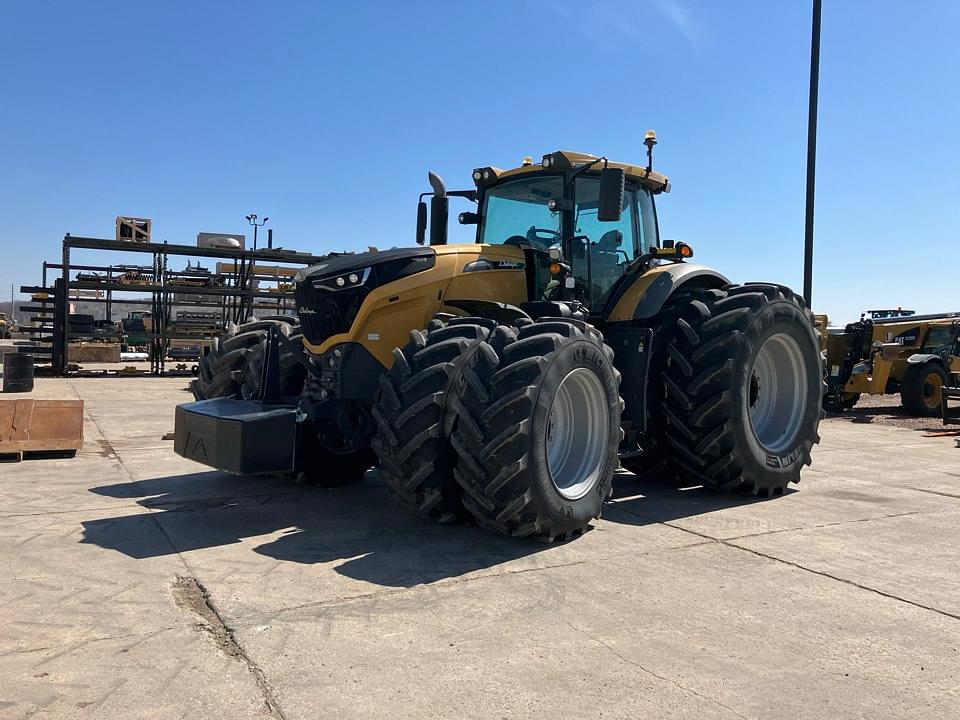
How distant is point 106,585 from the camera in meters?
4.10

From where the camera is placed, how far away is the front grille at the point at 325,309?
557 cm

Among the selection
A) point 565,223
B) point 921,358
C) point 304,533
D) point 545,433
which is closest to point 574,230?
point 565,223

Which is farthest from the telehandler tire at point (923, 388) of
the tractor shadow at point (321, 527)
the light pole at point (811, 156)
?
the tractor shadow at point (321, 527)

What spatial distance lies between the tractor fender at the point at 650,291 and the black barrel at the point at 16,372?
1306 centimetres

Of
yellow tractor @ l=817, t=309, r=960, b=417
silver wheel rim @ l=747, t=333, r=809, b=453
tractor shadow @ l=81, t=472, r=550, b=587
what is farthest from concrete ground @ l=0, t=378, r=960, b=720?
yellow tractor @ l=817, t=309, r=960, b=417

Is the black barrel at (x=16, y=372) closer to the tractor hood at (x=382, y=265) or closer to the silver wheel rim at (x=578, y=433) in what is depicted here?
the tractor hood at (x=382, y=265)

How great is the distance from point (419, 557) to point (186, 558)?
→ 1380 millimetres

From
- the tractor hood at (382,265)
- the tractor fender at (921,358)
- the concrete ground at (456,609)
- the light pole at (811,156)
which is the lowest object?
the concrete ground at (456,609)

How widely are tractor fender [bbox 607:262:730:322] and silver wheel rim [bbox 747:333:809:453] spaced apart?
3.61ft

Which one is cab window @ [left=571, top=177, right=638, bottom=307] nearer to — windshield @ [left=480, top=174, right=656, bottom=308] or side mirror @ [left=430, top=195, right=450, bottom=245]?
windshield @ [left=480, top=174, right=656, bottom=308]

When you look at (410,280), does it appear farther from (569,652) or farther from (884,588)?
(884,588)

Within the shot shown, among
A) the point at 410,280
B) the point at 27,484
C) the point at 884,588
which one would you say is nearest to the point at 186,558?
the point at 410,280

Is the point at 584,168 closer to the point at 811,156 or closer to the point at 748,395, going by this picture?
the point at 748,395

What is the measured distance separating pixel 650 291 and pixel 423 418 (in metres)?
2.91
